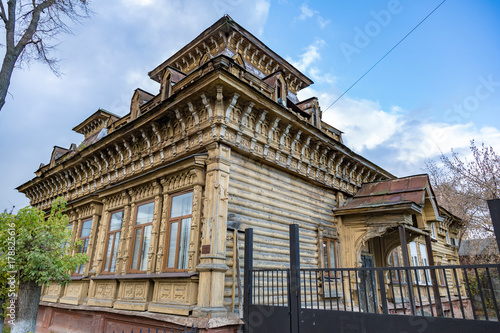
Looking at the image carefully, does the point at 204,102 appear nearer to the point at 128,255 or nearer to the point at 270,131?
the point at 270,131

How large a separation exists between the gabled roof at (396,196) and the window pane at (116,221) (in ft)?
25.9

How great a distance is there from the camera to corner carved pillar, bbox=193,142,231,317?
7.02 meters

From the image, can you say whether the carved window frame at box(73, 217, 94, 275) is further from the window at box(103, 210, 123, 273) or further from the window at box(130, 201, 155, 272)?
the window at box(130, 201, 155, 272)

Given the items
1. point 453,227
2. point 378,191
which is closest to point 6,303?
point 378,191

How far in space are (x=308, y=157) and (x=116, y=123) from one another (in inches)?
320

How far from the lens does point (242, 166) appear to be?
9039mm

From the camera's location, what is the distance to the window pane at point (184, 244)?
8137 mm

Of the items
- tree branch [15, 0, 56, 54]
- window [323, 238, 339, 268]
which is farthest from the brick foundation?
tree branch [15, 0, 56, 54]

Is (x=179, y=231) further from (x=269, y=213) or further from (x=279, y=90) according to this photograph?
(x=279, y=90)

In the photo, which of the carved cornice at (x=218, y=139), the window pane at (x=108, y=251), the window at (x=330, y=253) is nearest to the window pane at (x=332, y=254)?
the window at (x=330, y=253)

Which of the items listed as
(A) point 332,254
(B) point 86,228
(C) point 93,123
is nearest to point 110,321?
(B) point 86,228

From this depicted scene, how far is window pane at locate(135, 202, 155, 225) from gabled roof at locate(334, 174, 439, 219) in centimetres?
680

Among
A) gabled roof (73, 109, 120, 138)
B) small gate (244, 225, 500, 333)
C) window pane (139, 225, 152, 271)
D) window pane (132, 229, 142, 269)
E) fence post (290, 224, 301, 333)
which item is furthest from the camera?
gabled roof (73, 109, 120, 138)

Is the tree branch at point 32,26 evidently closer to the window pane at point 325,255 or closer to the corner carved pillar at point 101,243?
the corner carved pillar at point 101,243
